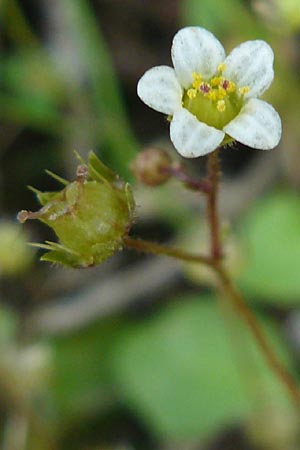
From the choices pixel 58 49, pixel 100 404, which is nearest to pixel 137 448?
pixel 100 404

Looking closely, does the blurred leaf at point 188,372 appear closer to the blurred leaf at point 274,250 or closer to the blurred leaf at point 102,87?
the blurred leaf at point 274,250

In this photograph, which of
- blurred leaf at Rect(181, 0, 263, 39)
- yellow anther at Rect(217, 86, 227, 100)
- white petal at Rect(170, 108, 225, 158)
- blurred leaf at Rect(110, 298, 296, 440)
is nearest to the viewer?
white petal at Rect(170, 108, 225, 158)

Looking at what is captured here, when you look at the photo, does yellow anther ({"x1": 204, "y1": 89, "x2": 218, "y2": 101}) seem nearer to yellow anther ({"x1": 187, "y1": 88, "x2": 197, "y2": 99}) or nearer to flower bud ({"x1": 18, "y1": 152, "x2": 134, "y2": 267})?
yellow anther ({"x1": 187, "y1": 88, "x2": 197, "y2": 99})

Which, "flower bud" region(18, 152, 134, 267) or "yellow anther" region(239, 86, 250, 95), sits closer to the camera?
"flower bud" region(18, 152, 134, 267)

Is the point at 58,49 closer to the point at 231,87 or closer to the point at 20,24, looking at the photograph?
the point at 20,24

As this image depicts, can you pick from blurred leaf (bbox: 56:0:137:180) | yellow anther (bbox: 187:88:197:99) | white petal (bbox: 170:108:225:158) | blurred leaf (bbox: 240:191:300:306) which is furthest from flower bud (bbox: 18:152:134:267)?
blurred leaf (bbox: 56:0:137:180)

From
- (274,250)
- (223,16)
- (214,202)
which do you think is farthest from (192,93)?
(223,16)
